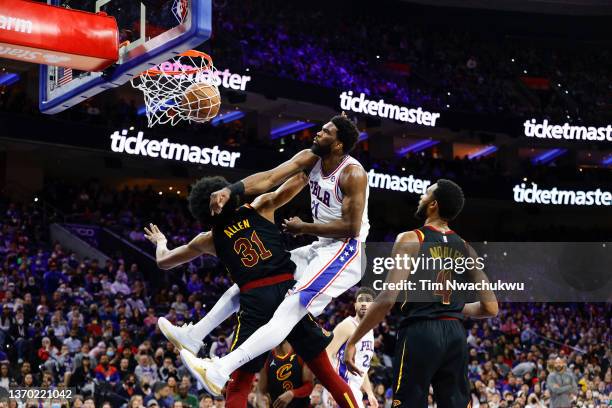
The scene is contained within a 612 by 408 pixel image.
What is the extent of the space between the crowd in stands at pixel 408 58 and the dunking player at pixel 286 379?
1784 centimetres

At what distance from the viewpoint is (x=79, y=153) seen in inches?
1053

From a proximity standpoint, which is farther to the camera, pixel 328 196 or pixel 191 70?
pixel 191 70

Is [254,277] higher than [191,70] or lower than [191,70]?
lower

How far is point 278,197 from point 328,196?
43cm

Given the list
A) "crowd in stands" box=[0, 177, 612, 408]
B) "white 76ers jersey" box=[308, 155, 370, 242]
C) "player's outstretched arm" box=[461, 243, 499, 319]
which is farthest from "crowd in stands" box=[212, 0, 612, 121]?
"player's outstretched arm" box=[461, 243, 499, 319]

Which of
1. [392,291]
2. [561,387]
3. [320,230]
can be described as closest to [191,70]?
[320,230]

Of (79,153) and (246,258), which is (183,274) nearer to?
(79,153)

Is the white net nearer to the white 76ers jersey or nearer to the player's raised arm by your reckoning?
the player's raised arm

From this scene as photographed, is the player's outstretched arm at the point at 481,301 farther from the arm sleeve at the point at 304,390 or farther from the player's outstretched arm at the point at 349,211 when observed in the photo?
the arm sleeve at the point at 304,390

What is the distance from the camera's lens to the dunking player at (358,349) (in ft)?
28.5

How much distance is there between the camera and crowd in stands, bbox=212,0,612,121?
29297mm

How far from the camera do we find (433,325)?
611 centimetres

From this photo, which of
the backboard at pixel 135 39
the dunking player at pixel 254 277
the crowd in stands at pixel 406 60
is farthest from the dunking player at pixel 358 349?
the crowd in stands at pixel 406 60

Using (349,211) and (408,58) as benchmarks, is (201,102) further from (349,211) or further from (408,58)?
(408,58)
